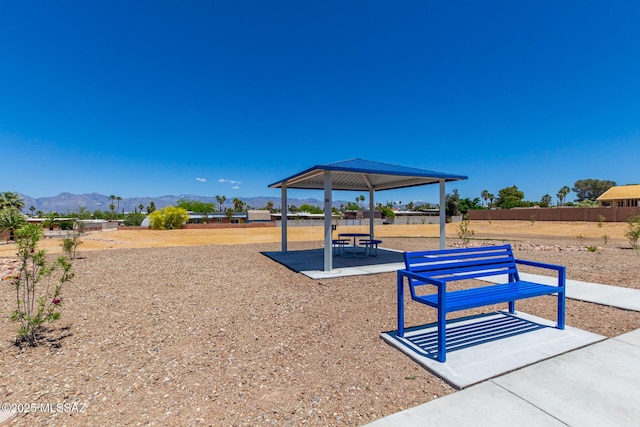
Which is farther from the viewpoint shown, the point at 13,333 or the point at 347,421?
the point at 13,333

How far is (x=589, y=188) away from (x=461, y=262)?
131225mm

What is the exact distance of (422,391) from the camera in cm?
259

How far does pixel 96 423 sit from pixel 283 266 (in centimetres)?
713

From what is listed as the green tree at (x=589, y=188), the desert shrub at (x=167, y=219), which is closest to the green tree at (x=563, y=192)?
the green tree at (x=589, y=188)

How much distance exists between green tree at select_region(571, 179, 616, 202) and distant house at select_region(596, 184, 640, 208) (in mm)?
65413

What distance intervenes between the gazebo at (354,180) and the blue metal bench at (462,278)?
4.20 m

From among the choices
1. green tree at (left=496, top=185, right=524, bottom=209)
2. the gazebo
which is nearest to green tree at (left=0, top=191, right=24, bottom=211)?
the gazebo

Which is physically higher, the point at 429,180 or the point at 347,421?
the point at 429,180

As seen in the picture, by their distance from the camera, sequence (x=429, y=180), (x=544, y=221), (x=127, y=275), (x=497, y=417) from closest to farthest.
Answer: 1. (x=497, y=417)
2. (x=127, y=275)
3. (x=429, y=180)
4. (x=544, y=221)

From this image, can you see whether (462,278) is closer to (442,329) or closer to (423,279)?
(423,279)

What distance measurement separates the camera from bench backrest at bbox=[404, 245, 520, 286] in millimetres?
3812

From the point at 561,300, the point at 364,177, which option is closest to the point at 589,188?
the point at 364,177

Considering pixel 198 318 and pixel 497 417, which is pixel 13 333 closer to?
pixel 198 318

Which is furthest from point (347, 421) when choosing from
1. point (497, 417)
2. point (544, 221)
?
point (544, 221)
